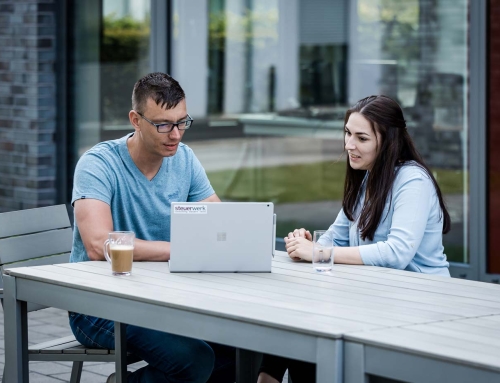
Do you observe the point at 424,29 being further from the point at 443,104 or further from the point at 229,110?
the point at 229,110

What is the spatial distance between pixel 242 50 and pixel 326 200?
4.03 feet

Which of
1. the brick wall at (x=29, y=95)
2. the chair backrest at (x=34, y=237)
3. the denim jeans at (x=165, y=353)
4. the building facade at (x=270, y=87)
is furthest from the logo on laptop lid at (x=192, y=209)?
the brick wall at (x=29, y=95)

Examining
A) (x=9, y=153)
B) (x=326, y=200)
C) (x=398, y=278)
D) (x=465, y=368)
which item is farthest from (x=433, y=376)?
(x=9, y=153)

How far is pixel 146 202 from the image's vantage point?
12.0ft

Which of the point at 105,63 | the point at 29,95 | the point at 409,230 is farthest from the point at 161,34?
the point at 409,230

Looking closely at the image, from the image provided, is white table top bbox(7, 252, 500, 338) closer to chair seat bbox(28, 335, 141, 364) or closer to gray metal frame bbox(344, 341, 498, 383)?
gray metal frame bbox(344, 341, 498, 383)

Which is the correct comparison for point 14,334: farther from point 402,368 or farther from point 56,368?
point 402,368

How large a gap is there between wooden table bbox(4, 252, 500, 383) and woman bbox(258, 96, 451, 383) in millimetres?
114

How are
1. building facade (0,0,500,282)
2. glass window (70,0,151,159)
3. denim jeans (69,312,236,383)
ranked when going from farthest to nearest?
1. glass window (70,0,151,159)
2. building facade (0,0,500,282)
3. denim jeans (69,312,236,383)

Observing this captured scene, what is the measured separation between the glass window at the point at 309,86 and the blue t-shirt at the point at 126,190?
8.03 ft

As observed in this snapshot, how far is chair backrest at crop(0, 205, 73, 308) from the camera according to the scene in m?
3.78

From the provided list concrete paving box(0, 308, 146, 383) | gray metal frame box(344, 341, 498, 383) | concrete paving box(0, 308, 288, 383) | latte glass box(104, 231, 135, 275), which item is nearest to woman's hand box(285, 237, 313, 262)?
latte glass box(104, 231, 135, 275)

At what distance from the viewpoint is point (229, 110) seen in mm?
6867

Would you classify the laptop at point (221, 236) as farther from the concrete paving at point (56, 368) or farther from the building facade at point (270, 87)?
the building facade at point (270, 87)
